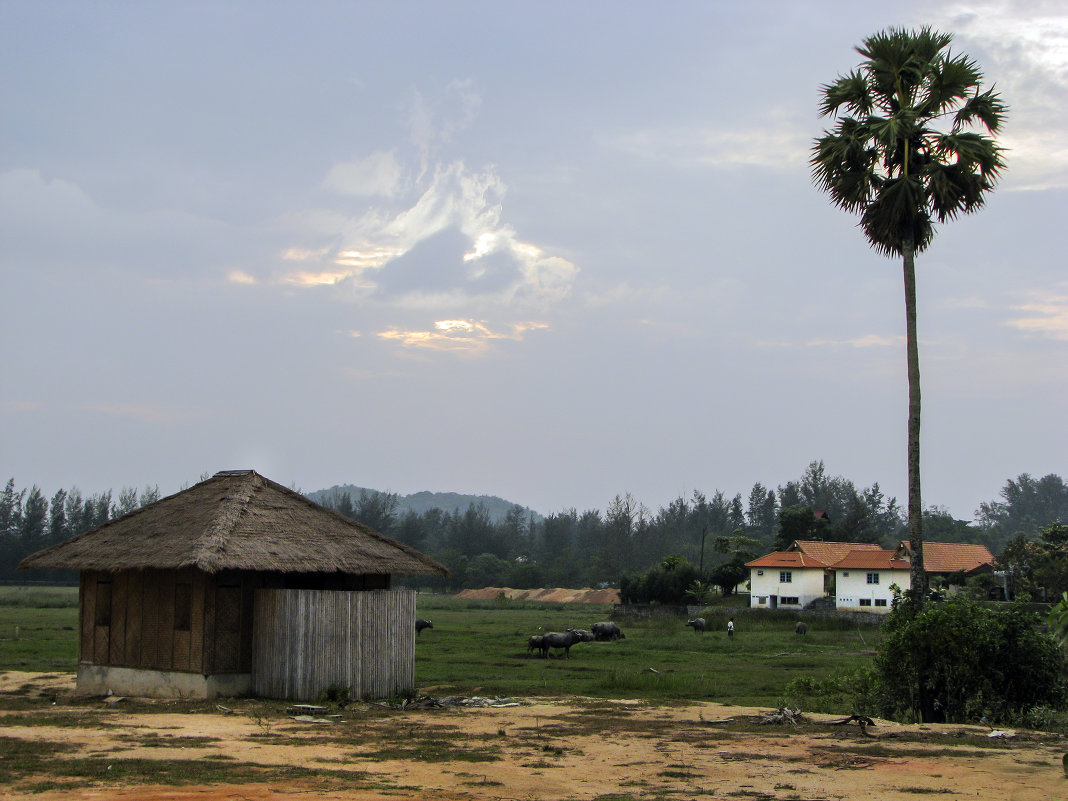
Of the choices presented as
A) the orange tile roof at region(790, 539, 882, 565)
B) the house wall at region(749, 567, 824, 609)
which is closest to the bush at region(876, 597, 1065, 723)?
the house wall at region(749, 567, 824, 609)

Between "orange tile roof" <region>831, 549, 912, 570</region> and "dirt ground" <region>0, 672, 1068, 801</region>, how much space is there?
44244 mm

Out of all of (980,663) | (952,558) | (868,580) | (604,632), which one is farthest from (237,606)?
(952,558)

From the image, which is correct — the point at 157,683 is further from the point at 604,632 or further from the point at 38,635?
the point at 604,632

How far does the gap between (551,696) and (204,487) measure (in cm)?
955

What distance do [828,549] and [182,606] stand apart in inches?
2107

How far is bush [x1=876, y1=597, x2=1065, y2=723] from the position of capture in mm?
17766

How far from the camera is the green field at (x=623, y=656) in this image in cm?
2394

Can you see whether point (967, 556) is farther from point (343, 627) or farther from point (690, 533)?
point (690, 533)

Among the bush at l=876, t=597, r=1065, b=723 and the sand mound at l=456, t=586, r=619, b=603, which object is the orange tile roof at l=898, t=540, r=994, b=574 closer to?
the sand mound at l=456, t=586, r=619, b=603

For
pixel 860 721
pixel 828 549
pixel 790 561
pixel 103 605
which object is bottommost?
pixel 790 561

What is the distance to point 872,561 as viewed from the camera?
61125mm

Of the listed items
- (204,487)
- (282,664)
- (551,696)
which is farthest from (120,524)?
(551,696)

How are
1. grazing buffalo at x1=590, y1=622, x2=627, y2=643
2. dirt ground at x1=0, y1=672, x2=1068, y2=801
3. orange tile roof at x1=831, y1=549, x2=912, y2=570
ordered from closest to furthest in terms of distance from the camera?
dirt ground at x1=0, y1=672, x2=1068, y2=801, grazing buffalo at x1=590, y1=622, x2=627, y2=643, orange tile roof at x1=831, y1=549, x2=912, y2=570

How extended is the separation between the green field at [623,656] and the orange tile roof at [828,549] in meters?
12.2
